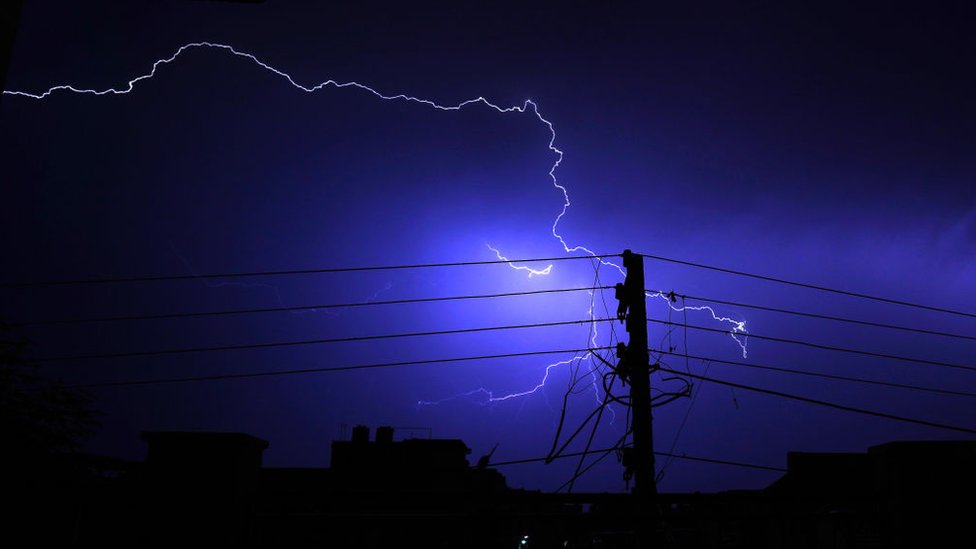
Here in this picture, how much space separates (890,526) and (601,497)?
222 centimetres

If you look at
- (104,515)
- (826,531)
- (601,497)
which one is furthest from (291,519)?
(826,531)

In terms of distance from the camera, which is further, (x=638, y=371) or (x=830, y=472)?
(x=830, y=472)

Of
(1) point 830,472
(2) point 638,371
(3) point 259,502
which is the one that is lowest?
(3) point 259,502

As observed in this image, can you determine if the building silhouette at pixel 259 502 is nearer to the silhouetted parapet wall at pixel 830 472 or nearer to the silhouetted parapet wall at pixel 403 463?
the silhouetted parapet wall at pixel 830 472

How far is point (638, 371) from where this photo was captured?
31.0ft

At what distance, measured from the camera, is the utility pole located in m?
8.96

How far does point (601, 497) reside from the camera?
524 cm

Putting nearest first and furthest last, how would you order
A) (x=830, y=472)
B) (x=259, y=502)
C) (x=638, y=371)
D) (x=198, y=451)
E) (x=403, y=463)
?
(x=198, y=451) < (x=259, y=502) < (x=638, y=371) < (x=830, y=472) < (x=403, y=463)

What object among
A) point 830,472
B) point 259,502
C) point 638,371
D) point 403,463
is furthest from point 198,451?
point 403,463

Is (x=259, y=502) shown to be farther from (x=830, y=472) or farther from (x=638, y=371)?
(x=830, y=472)

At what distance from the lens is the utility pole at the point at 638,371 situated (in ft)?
29.4

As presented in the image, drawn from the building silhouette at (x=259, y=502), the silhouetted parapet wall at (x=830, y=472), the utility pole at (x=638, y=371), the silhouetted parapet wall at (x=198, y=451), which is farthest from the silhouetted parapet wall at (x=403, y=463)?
the silhouetted parapet wall at (x=198, y=451)

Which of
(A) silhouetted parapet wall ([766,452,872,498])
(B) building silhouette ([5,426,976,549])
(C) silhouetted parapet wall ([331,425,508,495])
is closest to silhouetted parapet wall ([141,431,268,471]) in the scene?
(B) building silhouette ([5,426,976,549])

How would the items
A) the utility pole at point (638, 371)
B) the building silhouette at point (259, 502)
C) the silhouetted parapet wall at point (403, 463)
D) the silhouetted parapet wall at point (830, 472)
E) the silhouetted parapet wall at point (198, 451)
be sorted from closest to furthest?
the building silhouette at point (259, 502)
the silhouetted parapet wall at point (198, 451)
the utility pole at point (638, 371)
the silhouetted parapet wall at point (830, 472)
the silhouetted parapet wall at point (403, 463)
